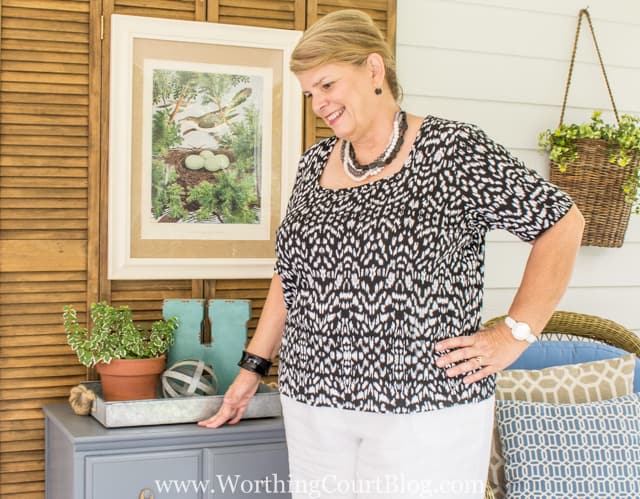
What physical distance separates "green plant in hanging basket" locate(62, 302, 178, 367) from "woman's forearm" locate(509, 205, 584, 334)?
0.93 meters

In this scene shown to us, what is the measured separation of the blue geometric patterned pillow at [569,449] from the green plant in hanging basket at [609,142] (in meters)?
0.84

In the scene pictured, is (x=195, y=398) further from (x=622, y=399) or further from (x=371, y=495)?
(x=622, y=399)

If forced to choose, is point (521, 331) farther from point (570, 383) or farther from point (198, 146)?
point (198, 146)

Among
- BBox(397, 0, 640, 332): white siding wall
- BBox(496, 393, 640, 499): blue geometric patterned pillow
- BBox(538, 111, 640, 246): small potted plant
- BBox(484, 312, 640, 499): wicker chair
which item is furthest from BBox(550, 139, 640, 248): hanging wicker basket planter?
BBox(496, 393, 640, 499): blue geometric patterned pillow

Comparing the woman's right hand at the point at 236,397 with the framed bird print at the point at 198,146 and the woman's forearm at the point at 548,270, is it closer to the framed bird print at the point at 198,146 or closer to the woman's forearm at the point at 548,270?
the framed bird print at the point at 198,146

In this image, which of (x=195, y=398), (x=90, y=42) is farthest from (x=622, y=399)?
(x=90, y=42)

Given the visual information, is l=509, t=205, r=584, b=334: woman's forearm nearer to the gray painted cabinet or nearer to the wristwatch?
the wristwatch

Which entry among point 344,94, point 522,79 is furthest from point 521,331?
point 522,79

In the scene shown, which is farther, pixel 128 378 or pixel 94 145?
pixel 94 145

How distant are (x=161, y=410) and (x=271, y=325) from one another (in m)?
0.34

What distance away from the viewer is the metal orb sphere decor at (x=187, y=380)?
6.70ft

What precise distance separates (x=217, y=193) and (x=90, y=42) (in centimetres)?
52

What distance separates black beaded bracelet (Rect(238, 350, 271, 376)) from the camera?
1.94 metres

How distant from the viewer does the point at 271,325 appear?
193 centimetres
